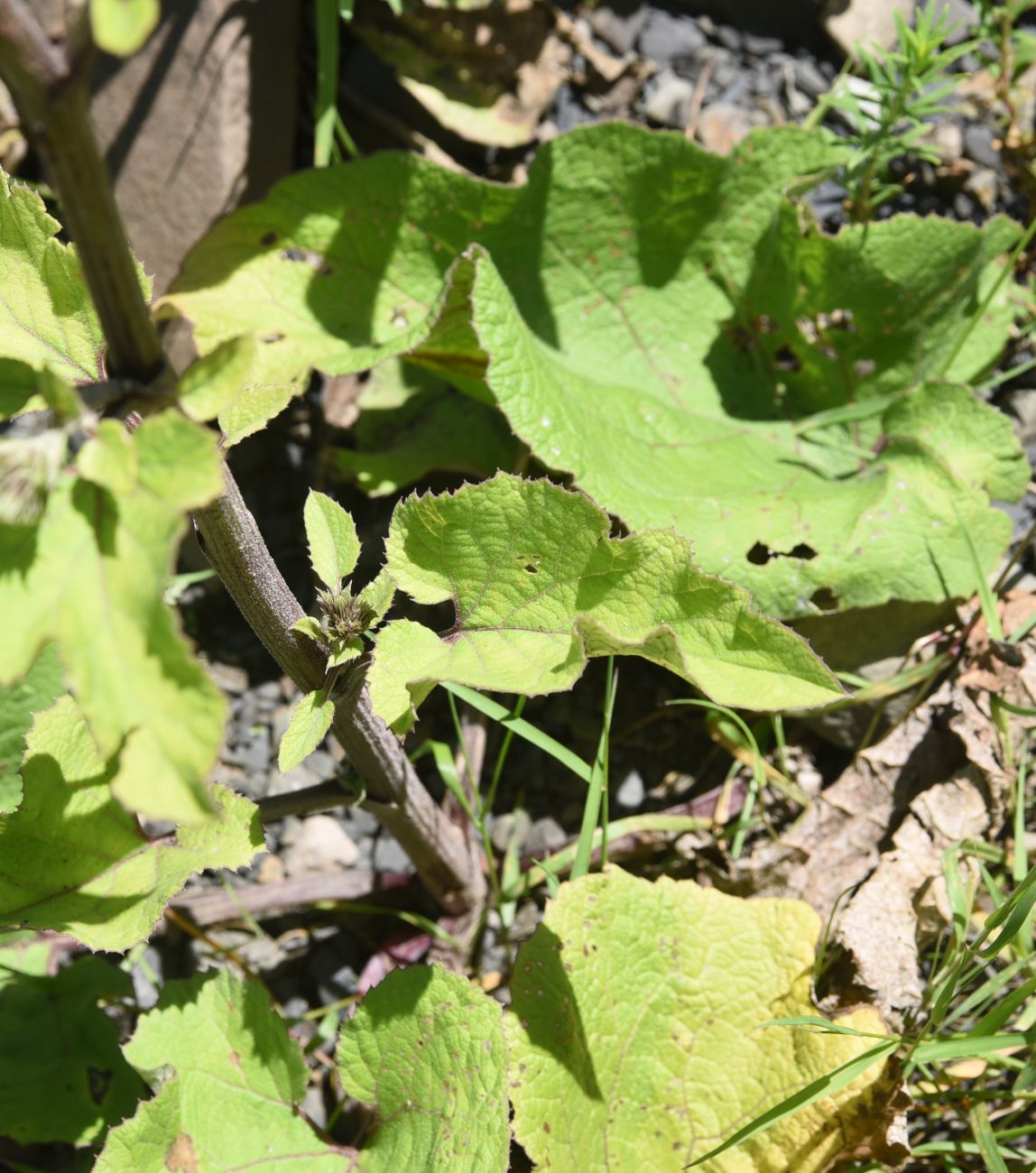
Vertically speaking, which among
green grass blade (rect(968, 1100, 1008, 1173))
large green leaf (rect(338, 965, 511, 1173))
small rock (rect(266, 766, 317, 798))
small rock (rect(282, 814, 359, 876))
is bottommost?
small rock (rect(282, 814, 359, 876))

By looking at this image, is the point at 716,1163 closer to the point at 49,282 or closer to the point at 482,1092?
the point at 482,1092

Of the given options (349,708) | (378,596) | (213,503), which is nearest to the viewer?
(213,503)

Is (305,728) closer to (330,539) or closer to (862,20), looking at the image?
(330,539)

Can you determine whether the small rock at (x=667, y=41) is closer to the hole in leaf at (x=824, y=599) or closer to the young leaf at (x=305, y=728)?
the hole in leaf at (x=824, y=599)

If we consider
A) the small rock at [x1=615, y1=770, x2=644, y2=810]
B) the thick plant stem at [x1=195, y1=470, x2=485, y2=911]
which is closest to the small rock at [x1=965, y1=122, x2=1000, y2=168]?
the small rock at [x1=615, y1=770, x2=644, y2=810]

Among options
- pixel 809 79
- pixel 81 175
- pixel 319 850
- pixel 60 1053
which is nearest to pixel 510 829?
pixel 319 850

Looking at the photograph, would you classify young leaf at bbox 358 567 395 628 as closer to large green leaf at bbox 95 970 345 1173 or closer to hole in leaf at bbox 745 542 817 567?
large green leaf at bbox 95 970 345 1173
